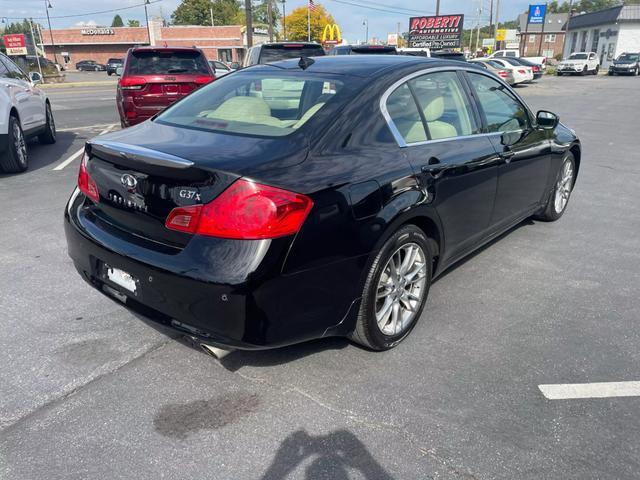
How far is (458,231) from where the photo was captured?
11.8 feet

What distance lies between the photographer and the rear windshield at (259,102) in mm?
2955

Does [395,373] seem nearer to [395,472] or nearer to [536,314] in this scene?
[395,472]

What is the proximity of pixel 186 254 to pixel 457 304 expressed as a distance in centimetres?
217

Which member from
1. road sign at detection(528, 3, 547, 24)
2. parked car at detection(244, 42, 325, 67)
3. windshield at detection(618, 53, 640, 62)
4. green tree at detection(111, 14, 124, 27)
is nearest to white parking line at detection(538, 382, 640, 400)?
parked car at detection(244, 42, 325, 67)

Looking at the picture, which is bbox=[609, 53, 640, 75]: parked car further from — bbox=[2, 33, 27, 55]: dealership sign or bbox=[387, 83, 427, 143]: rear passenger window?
bbox=[387, 83, 427, 143]: rear passenger window

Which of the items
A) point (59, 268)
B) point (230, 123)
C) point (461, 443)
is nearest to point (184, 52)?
point (59, 268)

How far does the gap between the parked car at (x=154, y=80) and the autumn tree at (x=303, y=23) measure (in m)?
69.1

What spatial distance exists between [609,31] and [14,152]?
207ft

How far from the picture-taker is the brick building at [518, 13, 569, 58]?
84188mm

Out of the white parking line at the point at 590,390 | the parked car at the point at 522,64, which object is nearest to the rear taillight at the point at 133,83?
the white parking line at the point at 590,390

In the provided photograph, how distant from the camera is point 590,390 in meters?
2.82

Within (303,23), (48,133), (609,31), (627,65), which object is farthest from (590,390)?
(303,23)

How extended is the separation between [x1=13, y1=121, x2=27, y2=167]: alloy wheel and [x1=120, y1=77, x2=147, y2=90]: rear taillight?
197cm

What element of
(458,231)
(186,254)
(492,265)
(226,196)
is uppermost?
(226,196)
